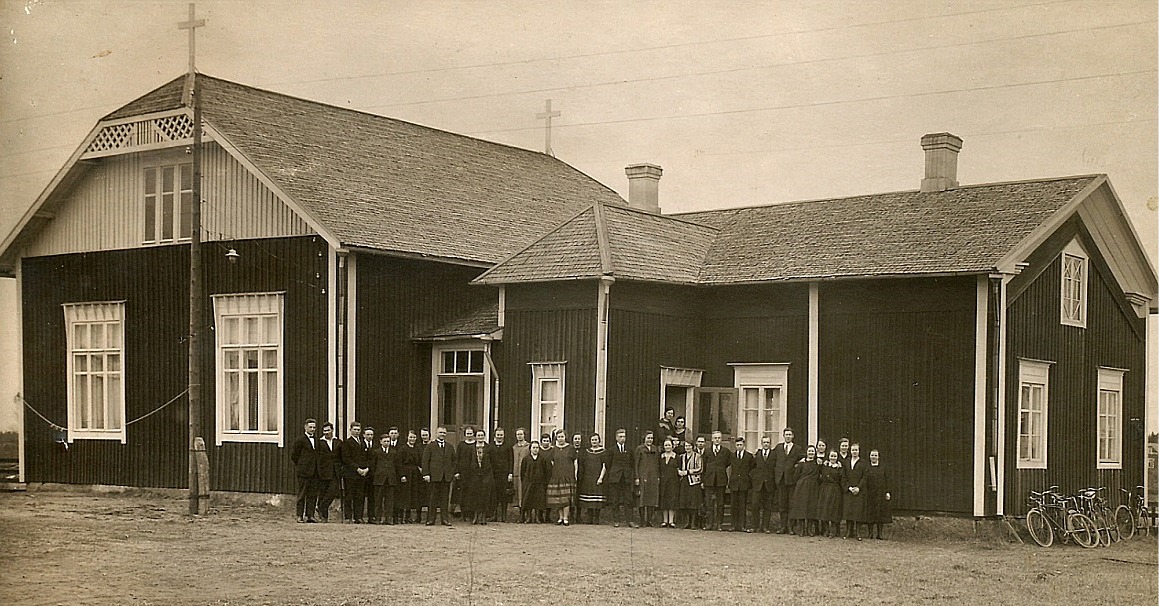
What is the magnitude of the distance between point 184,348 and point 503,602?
8.31 meters

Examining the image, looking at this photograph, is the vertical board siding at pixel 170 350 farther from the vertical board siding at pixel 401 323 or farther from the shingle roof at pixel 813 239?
the shingle roof at pixel 813 239

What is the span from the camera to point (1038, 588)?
13461 mm

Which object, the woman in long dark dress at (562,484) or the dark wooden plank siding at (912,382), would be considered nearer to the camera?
the dark wooden plank siding at (912,382)

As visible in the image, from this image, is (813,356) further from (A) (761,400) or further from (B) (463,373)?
(B) (463,373)

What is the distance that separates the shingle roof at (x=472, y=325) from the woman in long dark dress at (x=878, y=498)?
19.4ft

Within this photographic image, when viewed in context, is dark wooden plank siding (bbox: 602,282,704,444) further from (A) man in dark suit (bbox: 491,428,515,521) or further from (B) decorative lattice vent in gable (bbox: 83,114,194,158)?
(B) decorative lattice vent in gable (bbox: 83,114,194,158)

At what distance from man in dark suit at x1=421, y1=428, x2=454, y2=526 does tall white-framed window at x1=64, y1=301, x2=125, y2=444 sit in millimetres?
4327

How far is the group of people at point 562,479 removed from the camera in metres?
17.7

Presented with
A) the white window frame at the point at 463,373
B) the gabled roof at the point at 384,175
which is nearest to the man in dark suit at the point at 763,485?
the white window frame at the point at 463,373

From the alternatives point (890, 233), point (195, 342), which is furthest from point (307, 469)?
point (890, 233)

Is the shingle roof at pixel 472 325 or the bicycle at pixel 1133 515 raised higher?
the shingle roof at pixel 472 325

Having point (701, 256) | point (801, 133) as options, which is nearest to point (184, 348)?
point (701, 256)

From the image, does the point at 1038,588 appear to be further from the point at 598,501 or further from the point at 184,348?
the point at 184,348

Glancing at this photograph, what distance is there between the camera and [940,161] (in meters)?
18.8
